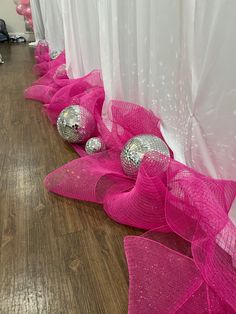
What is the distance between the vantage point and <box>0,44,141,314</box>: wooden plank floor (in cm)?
102

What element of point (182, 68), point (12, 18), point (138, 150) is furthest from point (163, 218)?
point (12, 18)

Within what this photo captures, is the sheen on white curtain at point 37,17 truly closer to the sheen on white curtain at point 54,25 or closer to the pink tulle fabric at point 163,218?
the sheen on white curtain at point 54,25

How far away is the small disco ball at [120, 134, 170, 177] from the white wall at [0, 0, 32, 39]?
532cm

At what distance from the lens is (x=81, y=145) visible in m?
1.89

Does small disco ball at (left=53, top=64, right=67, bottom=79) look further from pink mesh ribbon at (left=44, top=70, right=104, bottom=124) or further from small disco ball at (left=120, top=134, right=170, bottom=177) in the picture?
small disco ball at (left=120, top=134, right=170, bottom=177)

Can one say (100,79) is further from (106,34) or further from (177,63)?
(177,63)

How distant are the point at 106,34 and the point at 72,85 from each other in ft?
1.88

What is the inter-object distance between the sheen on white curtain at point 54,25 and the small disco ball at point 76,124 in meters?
1.95

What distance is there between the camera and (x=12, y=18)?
5.85 meters

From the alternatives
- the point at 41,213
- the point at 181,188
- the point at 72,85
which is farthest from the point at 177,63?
the point at 72,85

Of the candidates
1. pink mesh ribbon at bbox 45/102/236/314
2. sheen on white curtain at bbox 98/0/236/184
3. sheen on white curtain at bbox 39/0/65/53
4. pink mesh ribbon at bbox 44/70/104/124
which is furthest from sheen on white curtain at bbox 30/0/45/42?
pink mesh ribbon at bbox 45/102/236/314

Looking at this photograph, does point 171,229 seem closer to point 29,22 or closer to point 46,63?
point 46,63

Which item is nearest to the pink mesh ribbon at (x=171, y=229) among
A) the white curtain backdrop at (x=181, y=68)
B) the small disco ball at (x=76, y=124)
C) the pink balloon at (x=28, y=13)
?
the white curtain backdrop at (x=181, y=68)

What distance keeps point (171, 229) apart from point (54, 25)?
315cm
